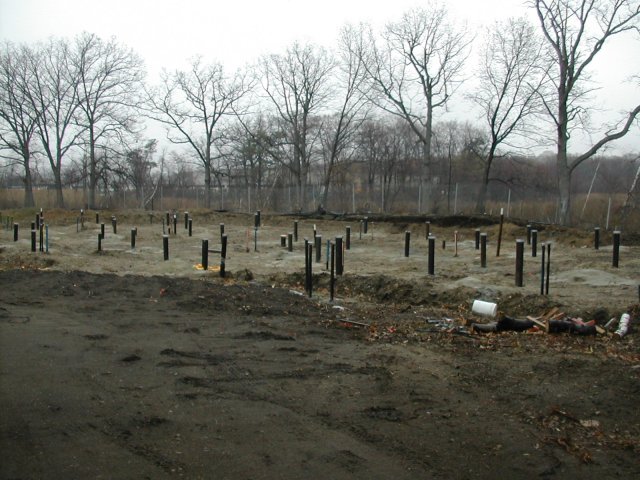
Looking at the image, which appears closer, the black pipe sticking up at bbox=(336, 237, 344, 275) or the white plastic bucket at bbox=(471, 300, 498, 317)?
the white plastic bucket at bbox=(471, 300, 498, 317)

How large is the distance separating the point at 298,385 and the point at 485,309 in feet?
14.6

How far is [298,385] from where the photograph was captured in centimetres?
527

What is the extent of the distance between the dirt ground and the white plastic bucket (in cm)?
29

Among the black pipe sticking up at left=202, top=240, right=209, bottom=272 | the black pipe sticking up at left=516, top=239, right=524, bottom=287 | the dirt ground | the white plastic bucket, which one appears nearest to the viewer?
the dirt ground

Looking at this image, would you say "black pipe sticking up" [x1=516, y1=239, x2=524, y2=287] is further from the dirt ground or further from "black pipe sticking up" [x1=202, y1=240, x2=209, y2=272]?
"black pipe sticking up" [x1=202, y1=240, x2=209, y2=272]

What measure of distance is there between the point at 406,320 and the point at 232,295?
108 inches

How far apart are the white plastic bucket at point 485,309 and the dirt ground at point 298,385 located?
29cm

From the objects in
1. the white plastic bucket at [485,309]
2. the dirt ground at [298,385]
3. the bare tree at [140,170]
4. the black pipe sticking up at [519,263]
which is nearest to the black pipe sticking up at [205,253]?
the dirt ground at [298,385]

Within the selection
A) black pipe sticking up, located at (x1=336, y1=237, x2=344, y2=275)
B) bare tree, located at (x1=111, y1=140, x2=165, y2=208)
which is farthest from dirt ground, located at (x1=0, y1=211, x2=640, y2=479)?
bare tree, located at (x1=111, y1=140, x2=165, y2=208)

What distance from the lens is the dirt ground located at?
384 cm

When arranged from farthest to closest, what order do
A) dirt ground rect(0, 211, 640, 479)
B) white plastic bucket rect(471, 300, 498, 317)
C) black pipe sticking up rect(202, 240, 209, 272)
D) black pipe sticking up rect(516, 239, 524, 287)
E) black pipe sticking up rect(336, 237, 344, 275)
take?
1. black pipe sticking up rect(202, 240, 209, 272)
2. black pipe sticking up rect(336, 237, 344, 275)
3. black pipe sticking up rect(516, 239, 524, 287)
4. white plastic bucket rect(471, 300, 498, 317)
5. dirt ground rect(0, 211, 640, 479)

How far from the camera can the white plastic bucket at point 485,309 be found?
8820mm

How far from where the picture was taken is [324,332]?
7484mm

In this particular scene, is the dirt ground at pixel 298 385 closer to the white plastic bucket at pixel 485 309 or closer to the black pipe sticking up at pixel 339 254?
the white plastic bucket at pixel 485 309
